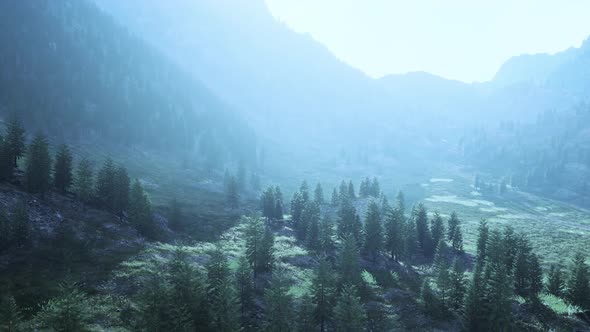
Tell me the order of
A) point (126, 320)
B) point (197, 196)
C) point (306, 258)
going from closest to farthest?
point (126, 320) → point (306, 258) → point (197, 196)

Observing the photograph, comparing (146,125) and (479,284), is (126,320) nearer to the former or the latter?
(479,284)

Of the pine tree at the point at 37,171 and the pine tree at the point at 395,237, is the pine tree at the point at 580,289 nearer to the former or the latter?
the pine tree at the point at 395,237

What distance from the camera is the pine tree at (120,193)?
64688 millimetres

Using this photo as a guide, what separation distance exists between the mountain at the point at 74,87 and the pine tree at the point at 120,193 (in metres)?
85.4

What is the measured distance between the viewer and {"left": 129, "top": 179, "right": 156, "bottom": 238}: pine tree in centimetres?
6156

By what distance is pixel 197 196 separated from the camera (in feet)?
368

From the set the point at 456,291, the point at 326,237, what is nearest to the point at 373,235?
the point at 326,237

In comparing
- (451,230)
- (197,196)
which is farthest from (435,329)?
(197,196)

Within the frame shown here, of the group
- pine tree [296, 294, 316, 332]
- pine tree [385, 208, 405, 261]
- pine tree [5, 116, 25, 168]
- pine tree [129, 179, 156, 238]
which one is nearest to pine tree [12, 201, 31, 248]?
pine tree [129, 179, 156, 238]

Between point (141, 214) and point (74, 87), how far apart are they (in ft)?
443

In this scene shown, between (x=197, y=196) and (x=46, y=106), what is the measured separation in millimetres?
85008

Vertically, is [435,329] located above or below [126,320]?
below

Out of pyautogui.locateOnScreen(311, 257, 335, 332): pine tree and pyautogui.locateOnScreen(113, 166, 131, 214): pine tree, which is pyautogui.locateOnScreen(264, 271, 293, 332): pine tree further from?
pyautogui.locateOnScreen(113, 166, 131, 214): pine tree

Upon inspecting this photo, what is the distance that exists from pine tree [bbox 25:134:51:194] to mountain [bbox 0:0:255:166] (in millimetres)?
86550
